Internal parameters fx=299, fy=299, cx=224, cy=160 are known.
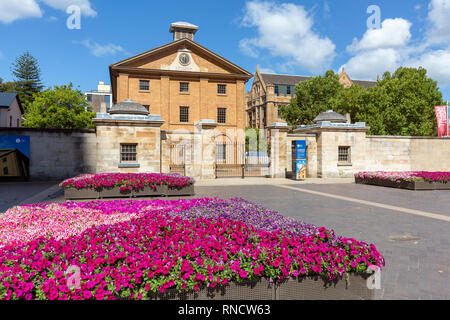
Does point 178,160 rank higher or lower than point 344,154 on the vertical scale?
lower

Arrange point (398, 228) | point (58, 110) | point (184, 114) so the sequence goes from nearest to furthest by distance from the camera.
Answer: point (398, 228) → point (184, 114) → point (58, 110)

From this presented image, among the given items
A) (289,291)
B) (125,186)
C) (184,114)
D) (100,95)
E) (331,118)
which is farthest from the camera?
(100,95)

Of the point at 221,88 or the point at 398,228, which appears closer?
the point at 398,228

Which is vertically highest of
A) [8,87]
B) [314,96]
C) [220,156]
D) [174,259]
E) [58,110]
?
[8,87]

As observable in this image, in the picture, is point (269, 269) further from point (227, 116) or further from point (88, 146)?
point (227, 116)

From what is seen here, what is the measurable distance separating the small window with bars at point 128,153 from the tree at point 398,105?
2674 centimetres

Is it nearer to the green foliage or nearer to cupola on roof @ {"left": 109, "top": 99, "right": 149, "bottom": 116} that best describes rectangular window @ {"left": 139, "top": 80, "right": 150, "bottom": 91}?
cupola on roof @ {"left": 109, "top": 99, "right": 149, "bottom": 116}

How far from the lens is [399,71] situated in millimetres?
39188

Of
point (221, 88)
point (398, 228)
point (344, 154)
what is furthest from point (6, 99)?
point (398, 228)

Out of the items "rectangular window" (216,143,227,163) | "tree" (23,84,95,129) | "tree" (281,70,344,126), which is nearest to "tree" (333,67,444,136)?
"tree" (281,70,344,126)

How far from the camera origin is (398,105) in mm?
34469

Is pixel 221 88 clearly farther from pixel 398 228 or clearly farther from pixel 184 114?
pixel 398 228

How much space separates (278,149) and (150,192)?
11328mm
